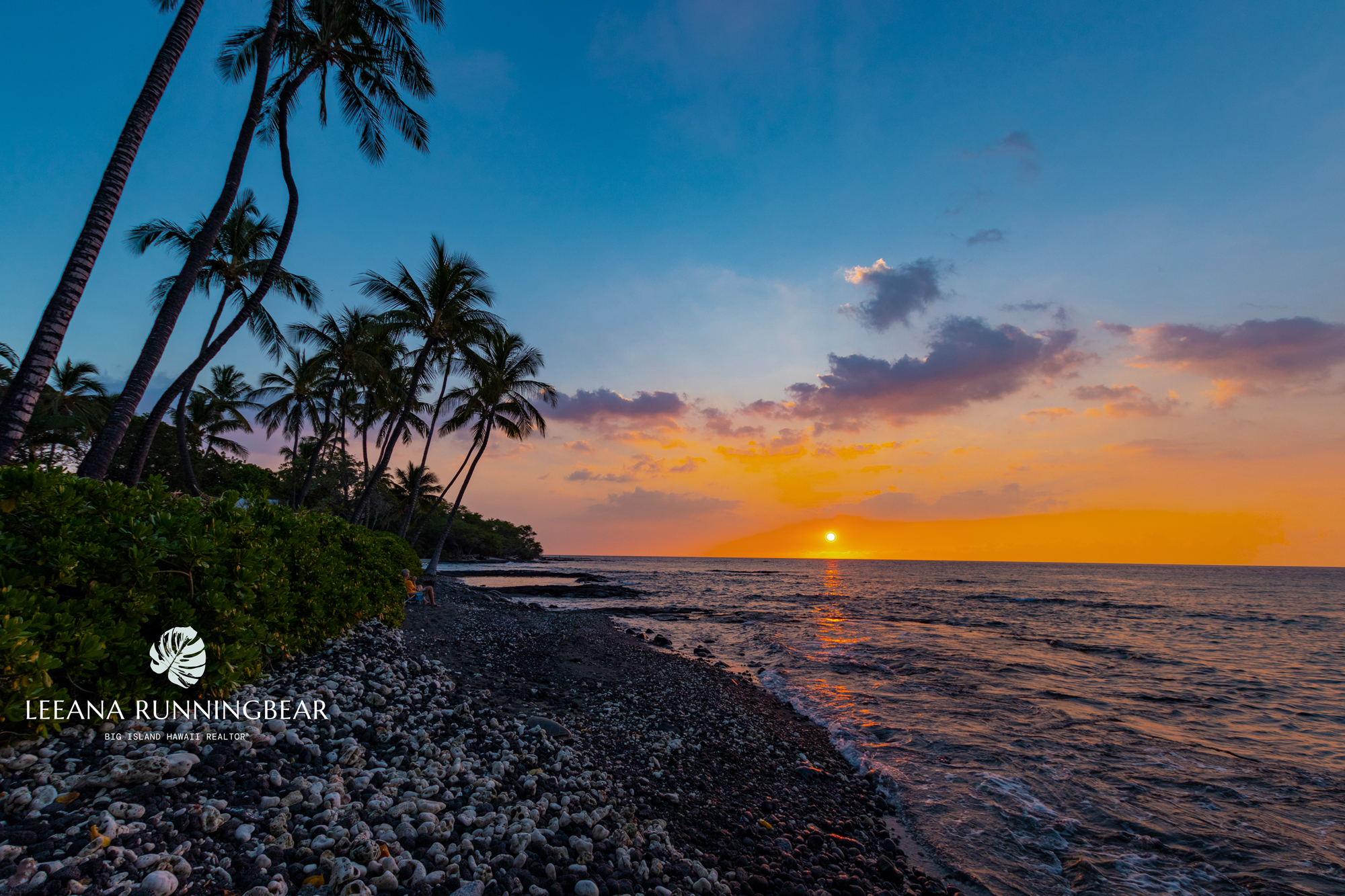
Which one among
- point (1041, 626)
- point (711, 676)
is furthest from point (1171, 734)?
point (1041, 626)

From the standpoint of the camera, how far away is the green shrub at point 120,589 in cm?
330

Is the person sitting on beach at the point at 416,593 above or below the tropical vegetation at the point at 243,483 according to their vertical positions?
below

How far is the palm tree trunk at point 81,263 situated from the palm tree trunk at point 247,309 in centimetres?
451

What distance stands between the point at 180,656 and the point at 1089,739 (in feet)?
42.3

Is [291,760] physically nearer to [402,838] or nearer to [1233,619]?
[402,838]

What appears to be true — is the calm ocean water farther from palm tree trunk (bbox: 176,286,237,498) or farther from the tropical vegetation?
palm tree trunk (bbox: 176,286,237,498)

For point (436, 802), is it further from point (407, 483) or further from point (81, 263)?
point (407, 483)

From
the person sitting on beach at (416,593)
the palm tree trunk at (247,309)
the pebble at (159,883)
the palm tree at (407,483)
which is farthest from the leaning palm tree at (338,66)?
the palm tree at (407,483)

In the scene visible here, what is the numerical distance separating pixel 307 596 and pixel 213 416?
4331 cm

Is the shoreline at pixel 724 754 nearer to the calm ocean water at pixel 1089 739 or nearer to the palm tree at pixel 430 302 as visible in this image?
the calm ocean water at pixel 1089 739

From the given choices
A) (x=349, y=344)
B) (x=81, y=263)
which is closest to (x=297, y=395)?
(x=349, y=344)

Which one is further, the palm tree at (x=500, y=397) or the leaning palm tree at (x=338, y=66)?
the palm tree at (x=500, y=397)

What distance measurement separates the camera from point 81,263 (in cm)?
748

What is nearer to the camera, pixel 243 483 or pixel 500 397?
pixel 243 483
